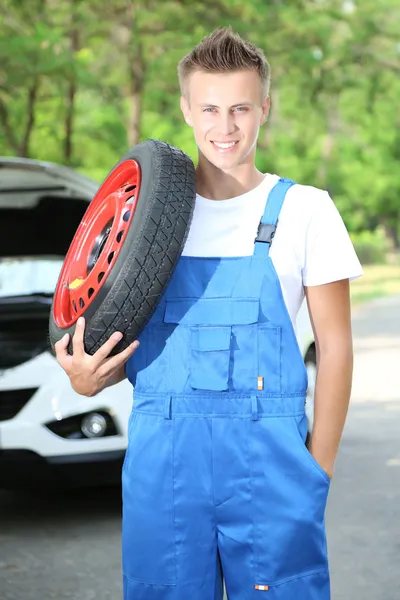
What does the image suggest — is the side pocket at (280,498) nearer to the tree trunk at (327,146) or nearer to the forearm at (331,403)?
the forearm at (331,403)

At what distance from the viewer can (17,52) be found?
540 inches

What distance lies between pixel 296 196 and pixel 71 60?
39.7 feet

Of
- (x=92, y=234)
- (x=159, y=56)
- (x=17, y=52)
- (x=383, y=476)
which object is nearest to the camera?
(x=92, y=234)

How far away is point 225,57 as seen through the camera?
2752 millimetres

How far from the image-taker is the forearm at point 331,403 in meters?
2.70

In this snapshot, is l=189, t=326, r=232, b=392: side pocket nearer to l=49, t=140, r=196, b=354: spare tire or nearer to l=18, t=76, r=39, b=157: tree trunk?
l=49, t=140, r=196, b=354: spare tire

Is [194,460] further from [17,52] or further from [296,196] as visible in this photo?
[17,52]

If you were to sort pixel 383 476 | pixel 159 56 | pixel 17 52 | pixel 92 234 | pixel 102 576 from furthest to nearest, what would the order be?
pixel 159 56
pixel 17 52
pixel 383 476
pixel 102 576
pixel 92 234

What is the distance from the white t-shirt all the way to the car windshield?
403cm

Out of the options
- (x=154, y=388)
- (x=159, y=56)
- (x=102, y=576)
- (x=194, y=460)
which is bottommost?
(x=102, y=576)

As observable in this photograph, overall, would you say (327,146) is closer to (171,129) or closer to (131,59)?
(171,129)

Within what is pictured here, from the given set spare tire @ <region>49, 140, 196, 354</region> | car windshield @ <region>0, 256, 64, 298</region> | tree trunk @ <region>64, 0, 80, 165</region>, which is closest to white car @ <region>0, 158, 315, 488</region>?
car windshield @ <region>0, 256, 64, 298</region>

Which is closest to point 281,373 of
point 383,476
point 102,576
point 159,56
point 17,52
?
point 102,576

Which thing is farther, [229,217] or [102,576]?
[102,576]
